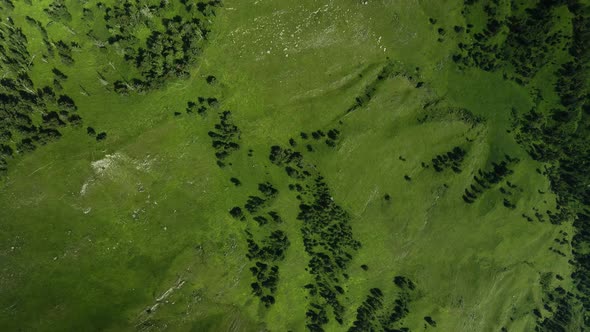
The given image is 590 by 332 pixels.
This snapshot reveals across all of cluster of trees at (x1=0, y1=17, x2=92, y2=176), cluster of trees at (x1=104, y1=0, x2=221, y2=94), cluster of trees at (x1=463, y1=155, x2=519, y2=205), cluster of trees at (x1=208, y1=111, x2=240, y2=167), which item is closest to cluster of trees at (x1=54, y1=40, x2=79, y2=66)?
cluster of trees at (x1=0, y1=17, x2=92, y2=176)

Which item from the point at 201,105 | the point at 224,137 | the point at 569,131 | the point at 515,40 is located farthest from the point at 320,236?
the point at 569,131

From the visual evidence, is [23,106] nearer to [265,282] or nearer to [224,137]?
[224,137]

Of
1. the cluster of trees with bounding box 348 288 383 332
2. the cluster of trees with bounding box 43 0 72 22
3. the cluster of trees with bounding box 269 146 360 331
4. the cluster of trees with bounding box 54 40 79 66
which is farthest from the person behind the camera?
the cluster of trees with bounding box 348 288 383 332

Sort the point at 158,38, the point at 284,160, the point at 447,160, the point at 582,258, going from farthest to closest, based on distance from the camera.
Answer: the point at 582,258
the point at 447,160
the point at 284,160
the point at 158,38

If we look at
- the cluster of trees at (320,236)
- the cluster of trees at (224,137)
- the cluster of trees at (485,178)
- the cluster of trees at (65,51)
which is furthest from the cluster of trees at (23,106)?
the cluster of trees at (485,178)

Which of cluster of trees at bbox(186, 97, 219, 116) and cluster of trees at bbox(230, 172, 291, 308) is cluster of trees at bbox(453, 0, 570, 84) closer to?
cluster of trees at bbox(230, 172, 291, 308)

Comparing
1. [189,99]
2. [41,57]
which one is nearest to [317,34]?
[189,99]
